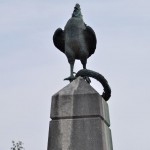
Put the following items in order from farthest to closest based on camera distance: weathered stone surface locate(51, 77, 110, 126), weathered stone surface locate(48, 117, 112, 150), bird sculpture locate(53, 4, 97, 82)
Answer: bird sculpture locate(53, 4, 97, 82)
weathered stone surface locate(51, 77, 110, 126)
weathered stone surface locate(48, 117, 112, 150)

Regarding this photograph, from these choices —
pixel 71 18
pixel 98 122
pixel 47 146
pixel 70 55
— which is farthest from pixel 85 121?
pixel 71 18

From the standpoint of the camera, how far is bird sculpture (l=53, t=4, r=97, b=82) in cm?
732

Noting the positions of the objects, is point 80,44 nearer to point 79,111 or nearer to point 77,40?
point 77,40

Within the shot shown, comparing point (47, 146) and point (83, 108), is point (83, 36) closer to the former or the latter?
point (83, 108)

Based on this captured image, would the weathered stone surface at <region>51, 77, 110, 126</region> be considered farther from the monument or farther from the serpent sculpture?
the serpent sculpture

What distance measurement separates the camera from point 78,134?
21.2 ft

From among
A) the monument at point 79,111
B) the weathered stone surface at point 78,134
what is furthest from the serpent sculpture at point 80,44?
the weathered stone surface at point 78,134

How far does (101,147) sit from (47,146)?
2.71ft

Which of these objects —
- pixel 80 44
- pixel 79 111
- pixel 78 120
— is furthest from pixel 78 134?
pixel 80 44

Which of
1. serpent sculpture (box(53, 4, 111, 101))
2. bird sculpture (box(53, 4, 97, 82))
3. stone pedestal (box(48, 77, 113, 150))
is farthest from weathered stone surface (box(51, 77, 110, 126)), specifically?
bird sculpture (box(53, 4, 97, 82))

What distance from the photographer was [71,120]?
659 cm

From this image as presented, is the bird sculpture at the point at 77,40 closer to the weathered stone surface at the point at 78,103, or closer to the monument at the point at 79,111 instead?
the monument at the point at 79,111

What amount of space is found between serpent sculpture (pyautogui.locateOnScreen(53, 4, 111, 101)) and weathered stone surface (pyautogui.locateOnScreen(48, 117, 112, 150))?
0.82 m

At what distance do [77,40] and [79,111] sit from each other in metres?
1.32
